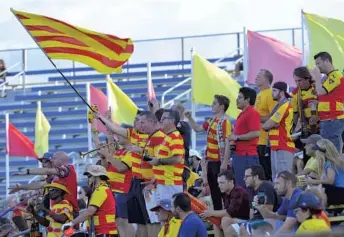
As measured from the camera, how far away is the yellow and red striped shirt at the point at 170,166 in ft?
42.4

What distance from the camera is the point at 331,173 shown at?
12.5 m

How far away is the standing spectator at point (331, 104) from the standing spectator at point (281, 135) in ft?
1.19

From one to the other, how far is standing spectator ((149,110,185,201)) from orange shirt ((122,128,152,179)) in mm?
330

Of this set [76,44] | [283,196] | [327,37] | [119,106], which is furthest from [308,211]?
[119,106]

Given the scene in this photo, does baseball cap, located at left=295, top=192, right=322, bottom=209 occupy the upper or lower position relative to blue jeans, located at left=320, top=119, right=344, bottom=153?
lower

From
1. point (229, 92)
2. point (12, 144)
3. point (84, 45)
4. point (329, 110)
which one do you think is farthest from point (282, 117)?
point (12, 144)

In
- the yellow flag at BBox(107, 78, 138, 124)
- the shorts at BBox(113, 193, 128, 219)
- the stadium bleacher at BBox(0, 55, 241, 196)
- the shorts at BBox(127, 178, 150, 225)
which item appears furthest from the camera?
the stadium bleacher at BBox(0, 55, 241, 196)

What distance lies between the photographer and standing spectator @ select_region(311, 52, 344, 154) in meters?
13.1

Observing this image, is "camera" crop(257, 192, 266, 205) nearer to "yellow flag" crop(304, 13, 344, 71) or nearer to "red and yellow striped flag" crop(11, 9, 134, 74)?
"red and yellow striped flag" crop(11, 9, 134, 74)

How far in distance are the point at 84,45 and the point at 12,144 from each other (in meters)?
9.88

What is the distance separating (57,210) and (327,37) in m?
5.11

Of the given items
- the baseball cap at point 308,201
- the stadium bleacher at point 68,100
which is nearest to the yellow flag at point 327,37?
the baseball cap at point 308,201

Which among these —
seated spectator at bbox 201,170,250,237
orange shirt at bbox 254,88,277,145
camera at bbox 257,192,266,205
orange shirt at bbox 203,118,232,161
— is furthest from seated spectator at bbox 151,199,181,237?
orange shirt at bbox 254,88,277,145

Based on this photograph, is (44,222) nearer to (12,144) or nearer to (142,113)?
(142,113)
